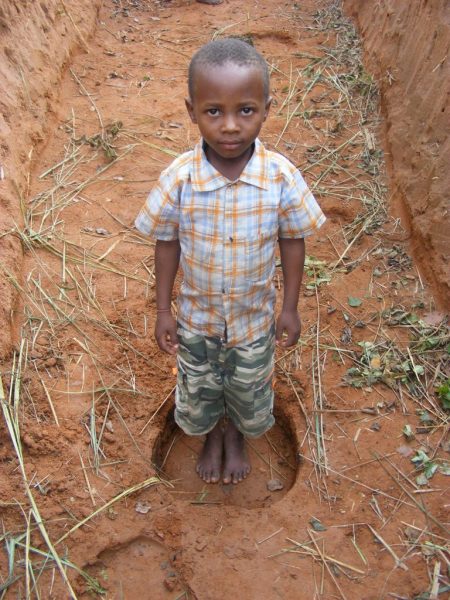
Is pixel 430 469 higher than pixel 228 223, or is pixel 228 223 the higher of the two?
pixel 228 223

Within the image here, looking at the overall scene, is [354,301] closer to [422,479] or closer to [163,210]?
[422,479]

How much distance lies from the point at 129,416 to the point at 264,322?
3.31ft

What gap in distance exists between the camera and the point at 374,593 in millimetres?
2193

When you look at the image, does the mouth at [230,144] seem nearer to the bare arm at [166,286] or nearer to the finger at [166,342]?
the bare arm at [166,286]

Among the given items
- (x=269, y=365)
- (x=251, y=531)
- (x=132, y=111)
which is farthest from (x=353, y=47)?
(x=251, y=531)

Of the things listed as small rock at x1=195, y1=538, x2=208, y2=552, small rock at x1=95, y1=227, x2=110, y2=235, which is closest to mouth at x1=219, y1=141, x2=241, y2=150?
small rock at x1=195, y1=538, x2=208, y2=552

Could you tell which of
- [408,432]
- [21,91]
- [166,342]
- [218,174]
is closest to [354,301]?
[408,432]

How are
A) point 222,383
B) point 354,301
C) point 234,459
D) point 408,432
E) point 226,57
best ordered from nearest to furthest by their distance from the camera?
point 226,57
point 222,383
point 408,432
point 234,459
point 354,301

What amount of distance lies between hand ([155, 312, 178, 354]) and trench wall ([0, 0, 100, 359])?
0.98 m

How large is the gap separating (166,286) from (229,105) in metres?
0.71

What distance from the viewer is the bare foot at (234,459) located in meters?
2.77

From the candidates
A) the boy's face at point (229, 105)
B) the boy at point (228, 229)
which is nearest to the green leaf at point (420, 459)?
the boy at point (228, 229)

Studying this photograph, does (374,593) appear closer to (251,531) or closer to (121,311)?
(251,531)

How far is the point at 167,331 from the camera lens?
2.18 meters
